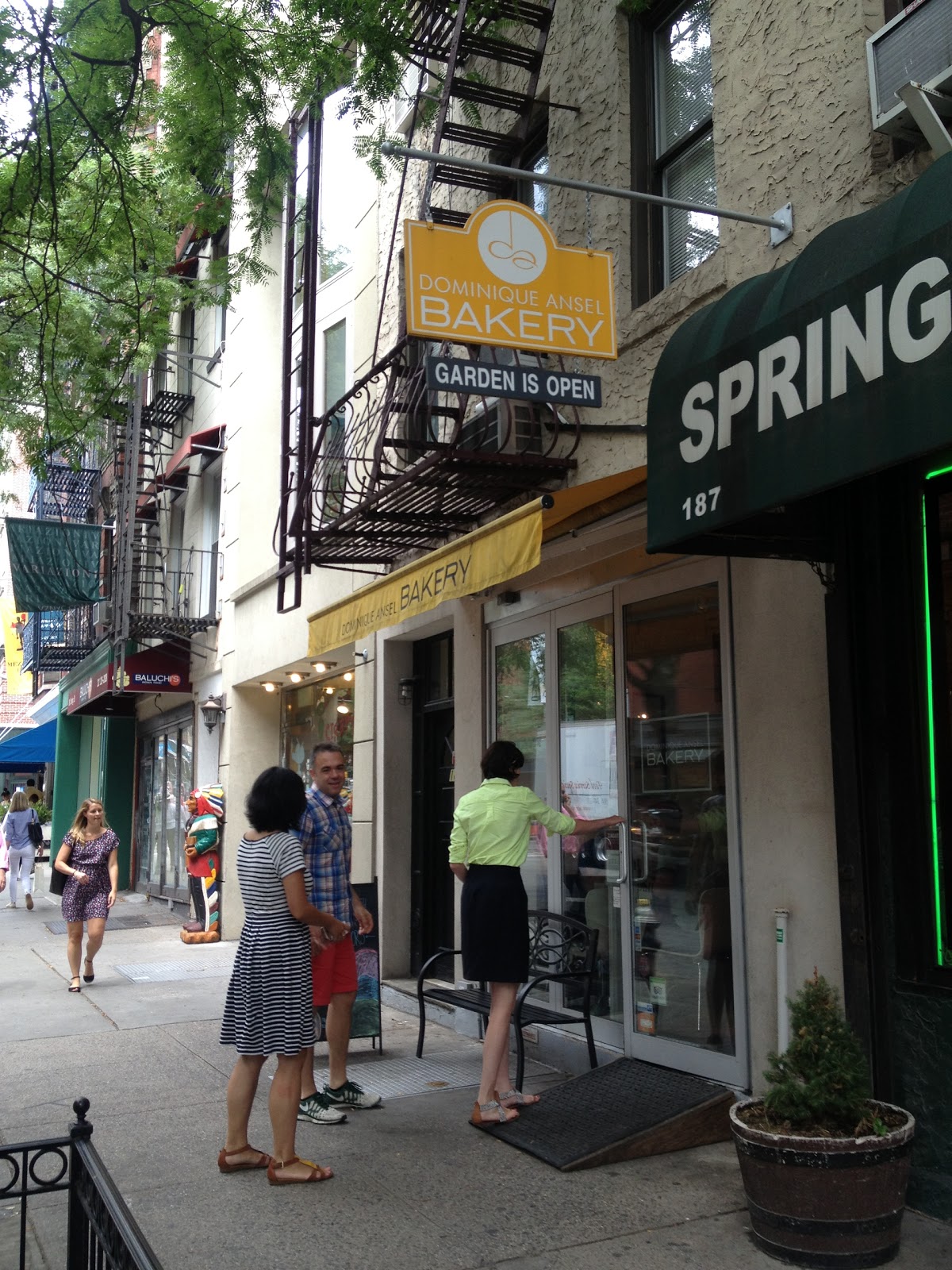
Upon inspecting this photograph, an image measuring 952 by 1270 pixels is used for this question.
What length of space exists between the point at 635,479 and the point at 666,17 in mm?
3326

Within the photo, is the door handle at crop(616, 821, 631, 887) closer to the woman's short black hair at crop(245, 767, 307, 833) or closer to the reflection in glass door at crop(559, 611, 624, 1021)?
the reflection in glass door at crop(559, 611, 624, 1021)

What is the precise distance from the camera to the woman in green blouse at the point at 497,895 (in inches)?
230

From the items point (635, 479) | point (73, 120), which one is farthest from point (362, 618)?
point (73, 120)

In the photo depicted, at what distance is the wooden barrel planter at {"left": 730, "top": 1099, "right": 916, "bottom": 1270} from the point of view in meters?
4.09

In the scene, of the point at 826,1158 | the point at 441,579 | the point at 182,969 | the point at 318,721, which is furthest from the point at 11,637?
the point at 826,1158

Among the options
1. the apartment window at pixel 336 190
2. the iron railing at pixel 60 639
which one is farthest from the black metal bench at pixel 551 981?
the iron railing at pixel 60 639

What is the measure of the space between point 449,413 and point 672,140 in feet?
A: 7.38

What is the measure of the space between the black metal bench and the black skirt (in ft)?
1.19

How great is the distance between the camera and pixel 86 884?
10492 mm

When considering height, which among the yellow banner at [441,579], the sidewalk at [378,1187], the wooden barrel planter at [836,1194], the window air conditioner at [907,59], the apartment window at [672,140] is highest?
the apartment window at [672,140]

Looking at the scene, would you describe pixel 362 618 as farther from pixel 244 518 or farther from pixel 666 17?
pixel 244 518

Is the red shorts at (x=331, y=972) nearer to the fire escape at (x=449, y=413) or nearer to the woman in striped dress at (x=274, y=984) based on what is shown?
the woman in striped dress at (x=274, y=984)

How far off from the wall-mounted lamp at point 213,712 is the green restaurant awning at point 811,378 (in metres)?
11.0

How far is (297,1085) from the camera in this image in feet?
16.5
